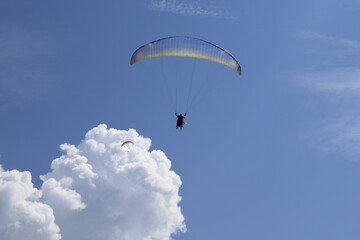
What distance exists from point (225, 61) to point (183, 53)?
5781mm

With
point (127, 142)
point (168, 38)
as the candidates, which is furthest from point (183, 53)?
point (127, 142)

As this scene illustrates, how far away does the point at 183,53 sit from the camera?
113 metres

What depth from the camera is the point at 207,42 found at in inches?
4397

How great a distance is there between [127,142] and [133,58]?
33.1 meters

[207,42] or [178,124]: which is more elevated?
[207,42]

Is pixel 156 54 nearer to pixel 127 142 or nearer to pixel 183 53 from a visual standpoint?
pixel 183 53

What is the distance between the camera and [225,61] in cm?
11450

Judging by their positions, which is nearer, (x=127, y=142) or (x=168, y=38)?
(x=168, y=38)

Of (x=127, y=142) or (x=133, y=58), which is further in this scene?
(x=127, y=142)

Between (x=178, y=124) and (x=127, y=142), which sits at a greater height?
(x=127, y=142)

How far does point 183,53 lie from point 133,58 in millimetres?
7088

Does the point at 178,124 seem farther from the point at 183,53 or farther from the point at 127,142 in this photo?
the point at 127,142

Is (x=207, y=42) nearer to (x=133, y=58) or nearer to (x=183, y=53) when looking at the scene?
(x=183, y=53)

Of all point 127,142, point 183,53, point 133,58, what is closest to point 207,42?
point 183,53
